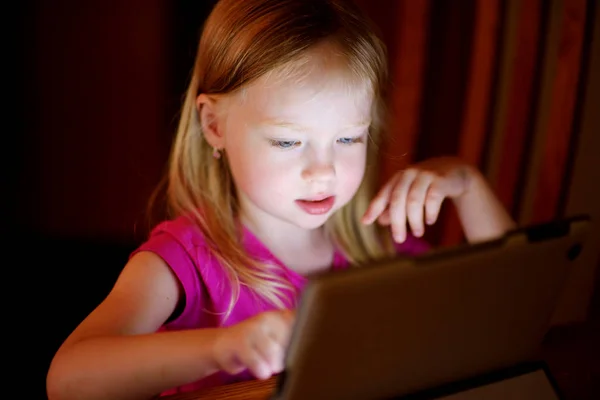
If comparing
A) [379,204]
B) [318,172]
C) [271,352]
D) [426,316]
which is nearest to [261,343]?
[271,352]

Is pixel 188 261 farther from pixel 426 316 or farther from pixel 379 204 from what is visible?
pixel 426 316

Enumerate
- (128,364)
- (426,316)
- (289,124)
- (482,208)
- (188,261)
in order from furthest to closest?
(482,208) → (188,261) → (289,124) → (128,364) → (426,316)

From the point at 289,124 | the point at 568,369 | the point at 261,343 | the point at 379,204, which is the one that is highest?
the point at 289,124

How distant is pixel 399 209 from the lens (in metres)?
0.91

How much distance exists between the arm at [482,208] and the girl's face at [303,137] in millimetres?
229

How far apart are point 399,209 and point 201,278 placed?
29cm

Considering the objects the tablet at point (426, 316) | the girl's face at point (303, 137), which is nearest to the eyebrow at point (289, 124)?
the girl's face at point (303, 137)

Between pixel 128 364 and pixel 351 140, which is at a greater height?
pixel 351 140

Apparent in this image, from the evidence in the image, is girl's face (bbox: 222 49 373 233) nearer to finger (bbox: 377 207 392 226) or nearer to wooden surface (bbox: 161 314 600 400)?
finger (bbox: 377 207 392 226)

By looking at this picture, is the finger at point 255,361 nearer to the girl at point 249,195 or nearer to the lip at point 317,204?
the girl at point 249,195

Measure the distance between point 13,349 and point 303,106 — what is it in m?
0.84

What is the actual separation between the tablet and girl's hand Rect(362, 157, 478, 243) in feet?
1.01

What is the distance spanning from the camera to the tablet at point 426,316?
1.54 ft

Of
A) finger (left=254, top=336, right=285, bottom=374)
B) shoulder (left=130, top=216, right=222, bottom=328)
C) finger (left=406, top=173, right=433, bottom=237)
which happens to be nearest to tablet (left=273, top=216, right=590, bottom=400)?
finger (left=254, top=336, right=285, bottom=374)
